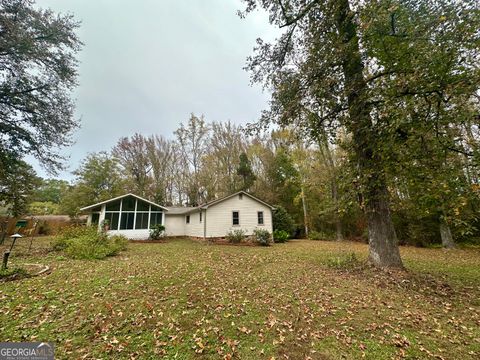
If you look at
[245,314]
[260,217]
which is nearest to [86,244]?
[245,314]

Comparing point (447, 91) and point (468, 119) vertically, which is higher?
point (447, 91)

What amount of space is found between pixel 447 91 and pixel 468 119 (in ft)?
2.56

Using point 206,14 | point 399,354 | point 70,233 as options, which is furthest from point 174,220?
point 399,354

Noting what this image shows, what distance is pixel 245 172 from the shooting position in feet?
79.5

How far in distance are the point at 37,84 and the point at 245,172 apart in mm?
18155

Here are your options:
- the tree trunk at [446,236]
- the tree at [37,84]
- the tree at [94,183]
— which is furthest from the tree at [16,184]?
the tree trunk at [446,236]

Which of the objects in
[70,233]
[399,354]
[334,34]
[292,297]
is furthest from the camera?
[70,233]

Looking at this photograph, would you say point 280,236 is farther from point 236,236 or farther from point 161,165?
point 161,165

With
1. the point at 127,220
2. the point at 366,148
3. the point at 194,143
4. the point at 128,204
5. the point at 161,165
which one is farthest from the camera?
the point at 161,165

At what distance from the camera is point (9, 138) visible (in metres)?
10.8

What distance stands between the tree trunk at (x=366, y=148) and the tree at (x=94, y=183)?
26244mm

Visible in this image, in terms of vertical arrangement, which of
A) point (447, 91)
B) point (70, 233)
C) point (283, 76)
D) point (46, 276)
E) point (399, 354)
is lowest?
point (399, 354)

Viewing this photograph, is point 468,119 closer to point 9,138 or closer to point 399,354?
point 399,354

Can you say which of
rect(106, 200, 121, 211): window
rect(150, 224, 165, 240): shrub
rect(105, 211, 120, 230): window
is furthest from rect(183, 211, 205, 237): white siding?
rect(106, 200, 121, 211): window
